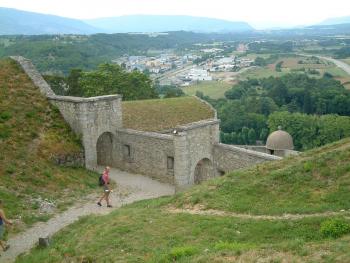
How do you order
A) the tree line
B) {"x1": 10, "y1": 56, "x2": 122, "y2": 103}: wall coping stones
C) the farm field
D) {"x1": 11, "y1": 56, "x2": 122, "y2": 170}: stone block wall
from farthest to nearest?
the farm field, the tree line, {"x1": 10, "y1": 56, "x2": 122, "y2": 103}: wall coping stones, {"x1": 11, "y1": 56, "x2": 122, "y2": 170}: stone block wall

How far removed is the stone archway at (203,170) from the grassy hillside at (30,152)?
5906 millimetres

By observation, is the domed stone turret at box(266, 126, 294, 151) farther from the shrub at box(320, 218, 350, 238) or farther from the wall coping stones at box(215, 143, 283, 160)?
the shrub at box(320, 218, 350, 238)

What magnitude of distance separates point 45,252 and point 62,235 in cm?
191

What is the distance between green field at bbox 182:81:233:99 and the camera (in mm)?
122975

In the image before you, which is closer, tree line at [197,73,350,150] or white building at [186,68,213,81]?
tree line at [197,73,350,150]

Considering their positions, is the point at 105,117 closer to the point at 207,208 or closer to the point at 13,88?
the point at 13,88

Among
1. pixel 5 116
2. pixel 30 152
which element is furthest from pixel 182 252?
pixel 5 116

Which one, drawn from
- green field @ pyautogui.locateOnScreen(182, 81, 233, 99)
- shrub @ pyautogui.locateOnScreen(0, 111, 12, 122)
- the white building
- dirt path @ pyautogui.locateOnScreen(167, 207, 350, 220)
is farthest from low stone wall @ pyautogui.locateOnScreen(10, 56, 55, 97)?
the white building

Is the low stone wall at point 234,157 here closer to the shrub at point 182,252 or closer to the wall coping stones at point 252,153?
the wall coping stones at point 252,153

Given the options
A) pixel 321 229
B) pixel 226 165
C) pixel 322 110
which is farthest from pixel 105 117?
pixel 322 110

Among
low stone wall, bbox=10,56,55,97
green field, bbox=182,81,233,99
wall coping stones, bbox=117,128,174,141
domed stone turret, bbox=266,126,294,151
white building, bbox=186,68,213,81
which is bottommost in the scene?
green field, bbox=182,81,233,99

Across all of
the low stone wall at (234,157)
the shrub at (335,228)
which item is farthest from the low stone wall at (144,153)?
the shrub at (335,228)

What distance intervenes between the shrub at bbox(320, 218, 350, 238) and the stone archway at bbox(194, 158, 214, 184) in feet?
47.8

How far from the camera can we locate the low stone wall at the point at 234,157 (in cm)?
2280
